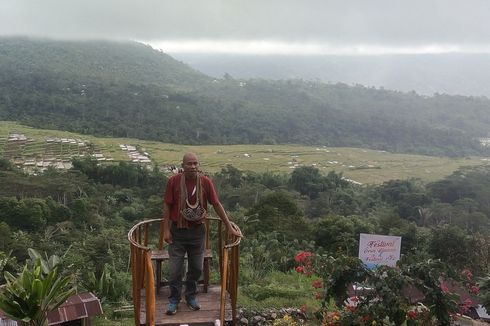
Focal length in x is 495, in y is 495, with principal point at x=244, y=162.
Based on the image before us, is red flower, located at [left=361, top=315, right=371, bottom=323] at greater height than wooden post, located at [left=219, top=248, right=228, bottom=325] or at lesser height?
Result: lesser

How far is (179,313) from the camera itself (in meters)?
4.32

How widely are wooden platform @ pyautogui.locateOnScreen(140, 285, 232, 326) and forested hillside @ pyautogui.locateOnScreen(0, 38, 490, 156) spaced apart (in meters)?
88.0

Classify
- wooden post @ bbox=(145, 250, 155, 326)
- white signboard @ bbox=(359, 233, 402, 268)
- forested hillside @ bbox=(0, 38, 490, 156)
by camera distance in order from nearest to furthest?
wooden post @ bbox=(145, 250, 155, 326), white signboard @ bbox=(359, 233, 402, 268), forested hillside @ bbox=(0, 38, 490, 156)

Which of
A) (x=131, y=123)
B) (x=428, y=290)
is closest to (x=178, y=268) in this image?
(x=428, y=290)

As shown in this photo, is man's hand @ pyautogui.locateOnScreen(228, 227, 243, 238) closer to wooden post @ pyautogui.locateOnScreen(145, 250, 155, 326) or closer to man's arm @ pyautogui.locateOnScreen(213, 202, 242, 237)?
man's arm @ pyautogui.locateOnScreen(213, 202, 242, 237)

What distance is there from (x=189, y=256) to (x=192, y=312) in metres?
0.49

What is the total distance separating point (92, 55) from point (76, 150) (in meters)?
104

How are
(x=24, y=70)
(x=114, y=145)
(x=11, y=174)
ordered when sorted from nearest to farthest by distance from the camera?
1. (x=11, y=174)
2. (x=114, y=145)
3. (x=24, y=70)

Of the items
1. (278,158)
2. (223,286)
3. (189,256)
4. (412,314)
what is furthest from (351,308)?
(278,158)

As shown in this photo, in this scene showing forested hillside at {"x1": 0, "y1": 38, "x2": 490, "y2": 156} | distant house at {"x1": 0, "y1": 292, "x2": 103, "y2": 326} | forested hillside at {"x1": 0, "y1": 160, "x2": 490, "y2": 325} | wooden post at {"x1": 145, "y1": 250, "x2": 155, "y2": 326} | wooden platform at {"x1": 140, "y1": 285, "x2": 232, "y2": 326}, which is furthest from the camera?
forested hillside at {"x1": 0, "y1": 38, "x2": 490, "y2": 156}

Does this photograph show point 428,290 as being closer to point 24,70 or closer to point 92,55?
point 24,70

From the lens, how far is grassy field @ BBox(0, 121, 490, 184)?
74.6m

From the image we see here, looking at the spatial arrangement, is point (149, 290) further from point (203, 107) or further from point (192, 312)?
point (203, 107)

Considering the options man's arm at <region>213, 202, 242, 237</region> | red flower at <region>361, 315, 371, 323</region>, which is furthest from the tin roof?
red flower at <region>361, 315, 371, 323</region>
